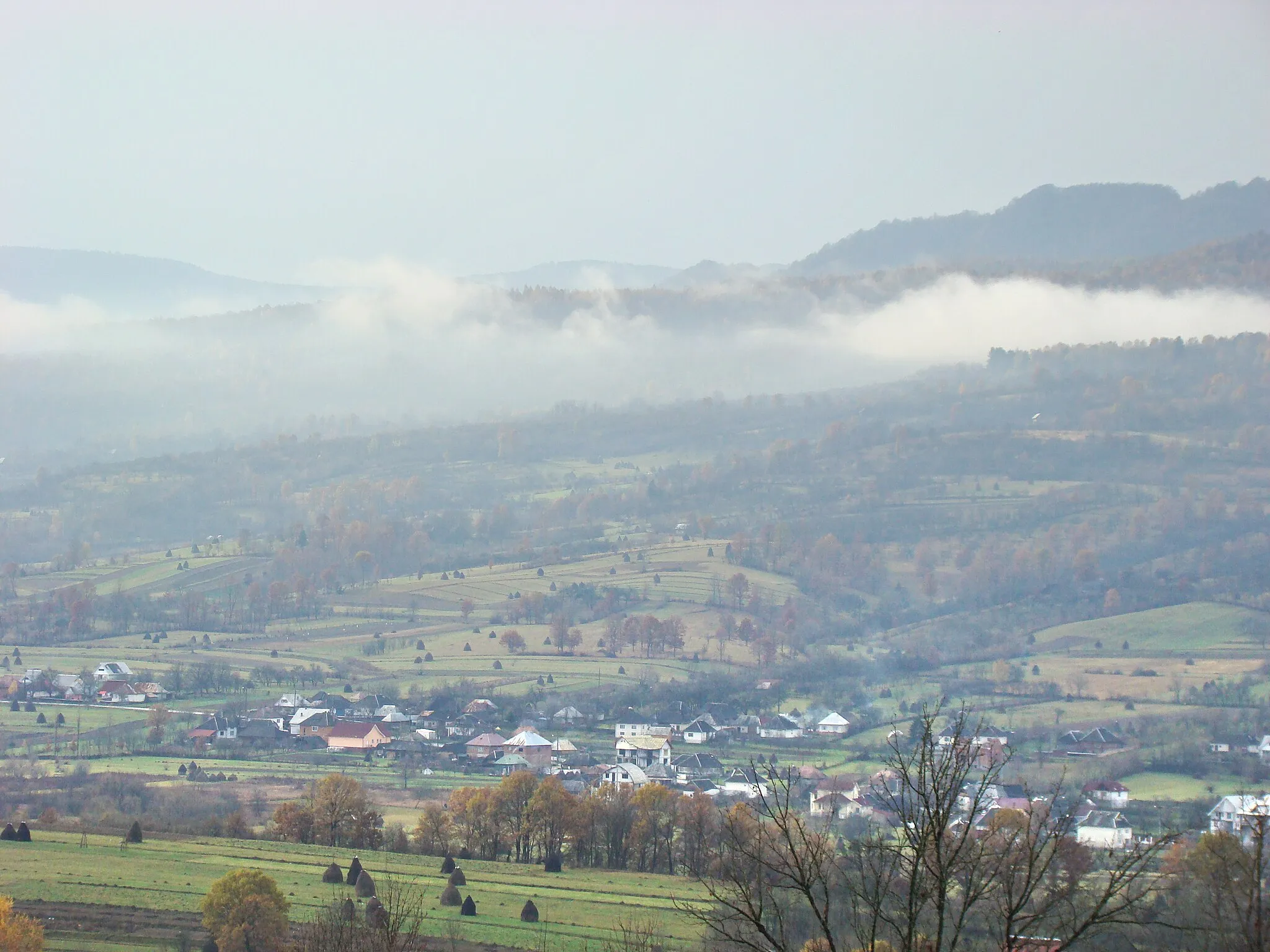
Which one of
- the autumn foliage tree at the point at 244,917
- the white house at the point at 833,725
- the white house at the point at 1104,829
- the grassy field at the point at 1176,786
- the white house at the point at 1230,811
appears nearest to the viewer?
the autumn foliage tree at the point at 244,917

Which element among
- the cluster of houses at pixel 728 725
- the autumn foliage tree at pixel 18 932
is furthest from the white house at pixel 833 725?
the autumn foliage tree at pixel 18 932

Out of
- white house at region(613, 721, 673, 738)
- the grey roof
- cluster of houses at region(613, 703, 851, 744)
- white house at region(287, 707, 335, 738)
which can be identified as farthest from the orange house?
the grey roof

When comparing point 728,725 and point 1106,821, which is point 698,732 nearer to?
point 728,725

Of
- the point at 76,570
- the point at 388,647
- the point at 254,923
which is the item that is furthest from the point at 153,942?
the point at 76,570

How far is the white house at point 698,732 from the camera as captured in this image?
3172 inches

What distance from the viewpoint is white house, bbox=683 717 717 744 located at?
80.6m

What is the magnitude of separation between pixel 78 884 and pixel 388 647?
213ft

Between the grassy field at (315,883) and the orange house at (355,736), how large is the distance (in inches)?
1132

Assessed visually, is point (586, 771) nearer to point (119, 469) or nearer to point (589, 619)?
point (589, 619)

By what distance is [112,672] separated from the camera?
89.8 metres

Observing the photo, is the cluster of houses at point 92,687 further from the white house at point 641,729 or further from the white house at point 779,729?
the white house at point 779,729

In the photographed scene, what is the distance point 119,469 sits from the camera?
639 ft

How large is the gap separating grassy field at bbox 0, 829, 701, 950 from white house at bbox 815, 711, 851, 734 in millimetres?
35951

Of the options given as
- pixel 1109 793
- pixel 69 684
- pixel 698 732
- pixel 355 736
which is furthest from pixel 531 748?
pixel 69 684
